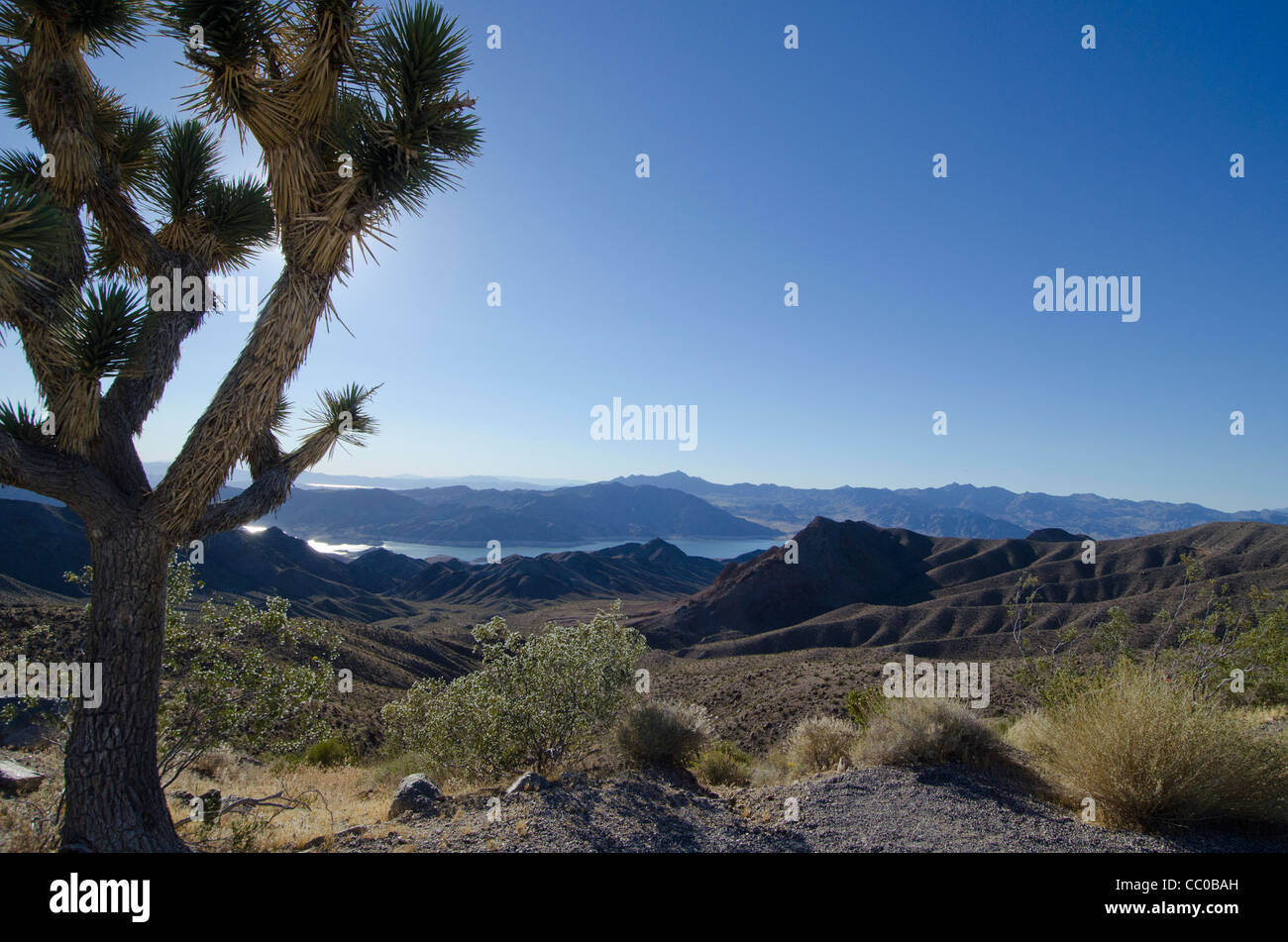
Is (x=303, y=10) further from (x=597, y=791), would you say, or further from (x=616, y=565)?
(x=616, y=565)

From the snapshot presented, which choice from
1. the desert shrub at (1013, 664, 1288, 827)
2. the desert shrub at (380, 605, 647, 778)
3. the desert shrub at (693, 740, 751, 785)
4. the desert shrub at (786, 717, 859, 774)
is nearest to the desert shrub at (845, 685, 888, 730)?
the desert shrub at (786, 717, 859, 774)

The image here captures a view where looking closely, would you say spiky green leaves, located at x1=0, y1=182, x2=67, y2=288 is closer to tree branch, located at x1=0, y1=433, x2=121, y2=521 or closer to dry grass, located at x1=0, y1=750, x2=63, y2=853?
tree branch, located at x1=0, y1=433, x2=121, y2=521

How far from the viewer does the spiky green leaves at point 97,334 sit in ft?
13.4

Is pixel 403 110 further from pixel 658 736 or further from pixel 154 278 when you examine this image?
pixel 658 736

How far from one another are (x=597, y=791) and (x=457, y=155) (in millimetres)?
6420

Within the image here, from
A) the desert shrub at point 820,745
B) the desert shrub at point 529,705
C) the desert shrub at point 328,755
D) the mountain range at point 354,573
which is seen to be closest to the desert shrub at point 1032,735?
the desert shrub at point 820,745

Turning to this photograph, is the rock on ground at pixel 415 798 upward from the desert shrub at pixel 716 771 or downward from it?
upward

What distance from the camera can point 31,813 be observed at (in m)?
4.69

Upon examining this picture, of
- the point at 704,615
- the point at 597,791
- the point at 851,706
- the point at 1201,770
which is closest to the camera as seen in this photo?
the point at 1201,770

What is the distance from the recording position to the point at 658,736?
25.9 ft

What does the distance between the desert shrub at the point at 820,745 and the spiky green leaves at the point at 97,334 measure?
8.73 meters

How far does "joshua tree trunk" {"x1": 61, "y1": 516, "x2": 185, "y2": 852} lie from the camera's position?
4176 millimetres

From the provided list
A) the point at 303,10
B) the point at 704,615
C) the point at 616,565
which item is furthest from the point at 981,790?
the point at 616,565

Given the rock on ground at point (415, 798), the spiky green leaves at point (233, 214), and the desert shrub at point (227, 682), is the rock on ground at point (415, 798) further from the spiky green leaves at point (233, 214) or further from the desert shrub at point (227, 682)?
the spiky green leaves at point (233, 214)
